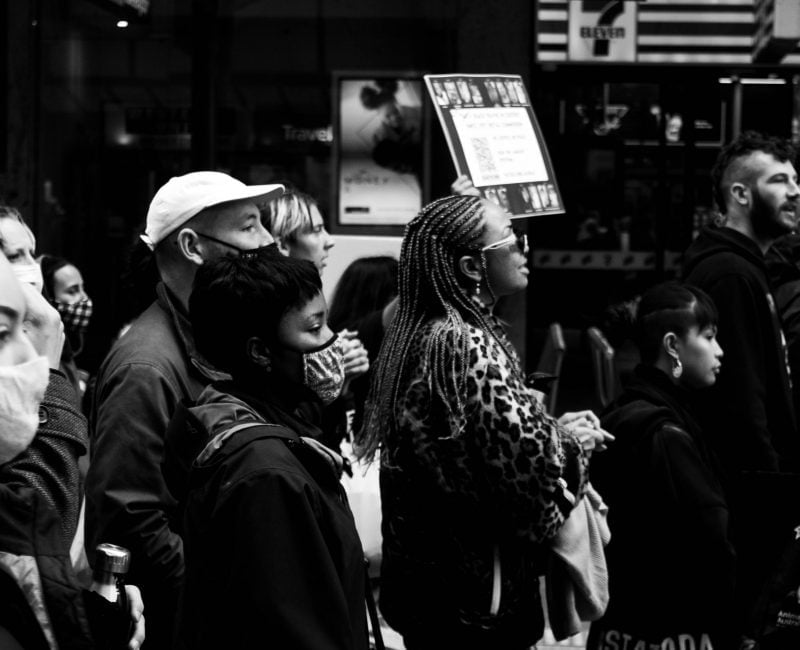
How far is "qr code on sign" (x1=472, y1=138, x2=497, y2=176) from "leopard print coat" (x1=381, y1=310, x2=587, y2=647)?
5.08ft

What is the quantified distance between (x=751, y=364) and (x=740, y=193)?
922mm

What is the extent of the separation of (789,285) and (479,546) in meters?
3.26

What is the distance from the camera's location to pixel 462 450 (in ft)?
11.4

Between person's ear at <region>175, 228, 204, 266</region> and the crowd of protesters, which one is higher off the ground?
person's ear at <region>175, 228, 204, 266</region>

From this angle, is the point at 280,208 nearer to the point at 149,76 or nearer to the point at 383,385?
the point at 383,385

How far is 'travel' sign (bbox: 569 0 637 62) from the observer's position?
8.93 metres

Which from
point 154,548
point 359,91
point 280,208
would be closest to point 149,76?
point 359,91

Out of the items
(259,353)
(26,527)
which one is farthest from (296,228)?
(26,527)

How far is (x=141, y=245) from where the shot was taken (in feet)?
13.4

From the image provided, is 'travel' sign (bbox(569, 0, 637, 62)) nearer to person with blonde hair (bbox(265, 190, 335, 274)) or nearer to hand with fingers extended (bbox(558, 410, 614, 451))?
person with blonde hair (bbox(265, 190, 335, 274))

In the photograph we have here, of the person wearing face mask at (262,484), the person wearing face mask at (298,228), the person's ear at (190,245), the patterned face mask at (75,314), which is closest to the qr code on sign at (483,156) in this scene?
the person wearing face mask at (298,228)

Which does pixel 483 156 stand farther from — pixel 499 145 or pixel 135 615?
pixel 135 615

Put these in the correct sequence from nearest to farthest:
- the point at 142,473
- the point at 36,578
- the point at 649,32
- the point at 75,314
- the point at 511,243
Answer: the point at 36,578
the point at 142,473
the point at 511,243
the point at 75,314
the point at 649,32

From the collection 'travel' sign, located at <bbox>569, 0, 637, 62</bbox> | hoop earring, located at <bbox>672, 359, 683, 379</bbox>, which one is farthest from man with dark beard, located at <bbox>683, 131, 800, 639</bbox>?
'travel' sign, located at <bbox>569, 0, 637, 62</bbox>
